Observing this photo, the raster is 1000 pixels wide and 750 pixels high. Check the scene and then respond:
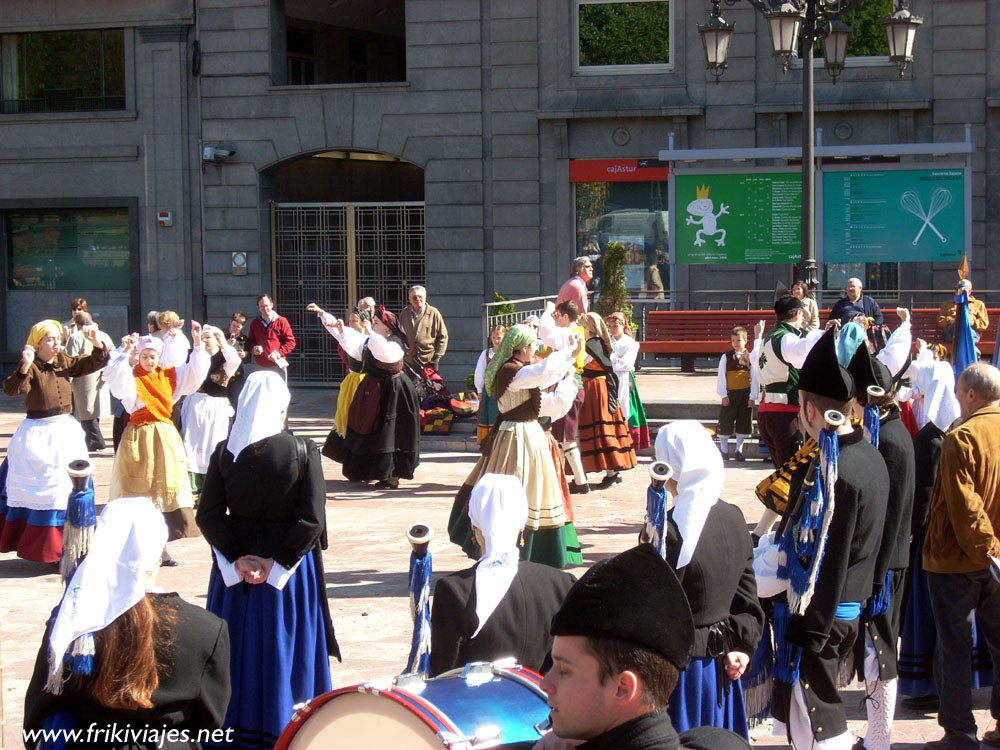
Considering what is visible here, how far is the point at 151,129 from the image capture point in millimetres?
22031

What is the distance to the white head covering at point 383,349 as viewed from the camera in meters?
A: 12.5

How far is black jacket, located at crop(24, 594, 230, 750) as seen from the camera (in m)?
3.52

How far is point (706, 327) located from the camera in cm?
1905

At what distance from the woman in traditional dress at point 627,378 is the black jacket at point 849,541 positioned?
7698 millimetres

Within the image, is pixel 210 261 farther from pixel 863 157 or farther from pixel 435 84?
pixel 863 157

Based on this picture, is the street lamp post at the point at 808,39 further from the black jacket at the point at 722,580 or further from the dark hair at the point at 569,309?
the black jacket at the point at 722,580

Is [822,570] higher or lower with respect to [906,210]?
lower

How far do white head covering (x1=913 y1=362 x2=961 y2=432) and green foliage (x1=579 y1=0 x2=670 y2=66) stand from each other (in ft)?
48.8

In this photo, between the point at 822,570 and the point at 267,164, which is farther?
the point at 267,164

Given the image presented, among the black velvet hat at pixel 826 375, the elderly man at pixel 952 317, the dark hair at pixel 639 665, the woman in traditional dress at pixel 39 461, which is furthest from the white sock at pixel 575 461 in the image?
the dark hair at pixel 639 665

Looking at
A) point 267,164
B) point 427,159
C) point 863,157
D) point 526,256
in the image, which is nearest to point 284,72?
point 267,164

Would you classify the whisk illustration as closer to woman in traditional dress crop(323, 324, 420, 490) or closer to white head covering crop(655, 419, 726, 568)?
woman in traditional dress crop(323, 324, 420, 490)

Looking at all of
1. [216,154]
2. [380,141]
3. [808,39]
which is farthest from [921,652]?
[216,154]

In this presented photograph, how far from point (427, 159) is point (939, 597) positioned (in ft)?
53.9
